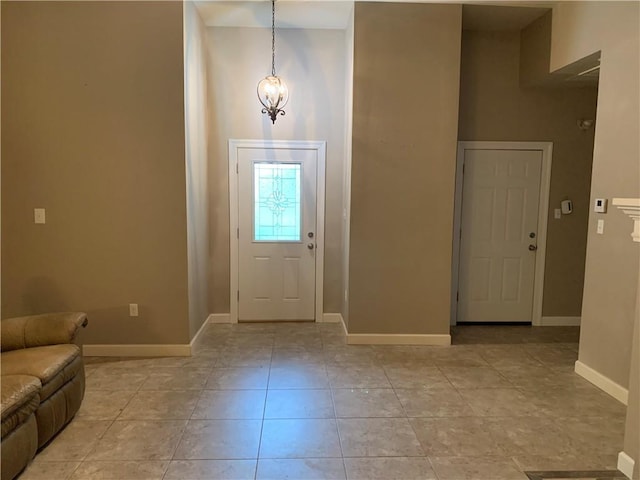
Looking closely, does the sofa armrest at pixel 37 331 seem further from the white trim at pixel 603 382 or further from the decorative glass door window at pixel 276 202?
the white trim at pixel 603 382

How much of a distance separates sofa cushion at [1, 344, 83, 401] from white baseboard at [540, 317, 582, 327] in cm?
461

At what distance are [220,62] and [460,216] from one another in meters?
3.07

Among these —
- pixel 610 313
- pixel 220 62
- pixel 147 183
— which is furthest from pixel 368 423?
pixel 220 62

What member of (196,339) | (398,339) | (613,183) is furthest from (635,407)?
(196,339)

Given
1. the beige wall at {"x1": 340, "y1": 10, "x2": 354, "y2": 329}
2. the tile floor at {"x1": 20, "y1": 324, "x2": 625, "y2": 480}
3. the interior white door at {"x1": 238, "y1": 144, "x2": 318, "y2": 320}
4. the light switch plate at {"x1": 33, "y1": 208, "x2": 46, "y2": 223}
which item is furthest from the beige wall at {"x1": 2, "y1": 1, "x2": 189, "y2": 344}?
the beige wall at {"x1": 340, "y1": 10, "x2": 354, "y2": 329}

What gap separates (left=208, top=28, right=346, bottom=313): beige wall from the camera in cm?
441

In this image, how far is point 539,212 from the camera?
15.4 ft

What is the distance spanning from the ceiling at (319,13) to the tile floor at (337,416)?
318 centimetres

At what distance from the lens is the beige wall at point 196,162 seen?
3711 millimetres

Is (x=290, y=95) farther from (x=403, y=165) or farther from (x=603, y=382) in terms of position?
(x=603, y=382)

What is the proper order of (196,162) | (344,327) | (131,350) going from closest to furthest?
(131,350), (196,162), (344,327)

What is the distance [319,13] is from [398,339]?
322cm

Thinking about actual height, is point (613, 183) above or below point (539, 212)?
above

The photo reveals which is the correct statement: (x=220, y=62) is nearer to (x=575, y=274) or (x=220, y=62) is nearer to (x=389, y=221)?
(x=389, y=221)
